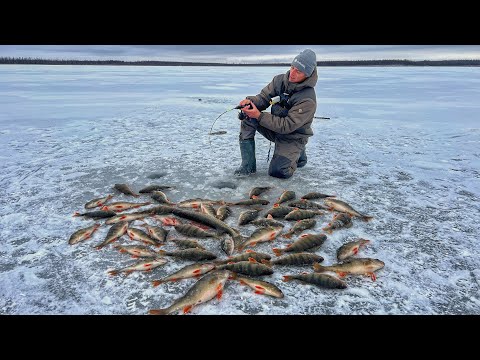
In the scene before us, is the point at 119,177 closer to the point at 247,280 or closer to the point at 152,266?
the point at 152,266

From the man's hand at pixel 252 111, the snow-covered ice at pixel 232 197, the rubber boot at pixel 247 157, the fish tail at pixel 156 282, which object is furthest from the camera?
the rubber boot at pixel 247 157

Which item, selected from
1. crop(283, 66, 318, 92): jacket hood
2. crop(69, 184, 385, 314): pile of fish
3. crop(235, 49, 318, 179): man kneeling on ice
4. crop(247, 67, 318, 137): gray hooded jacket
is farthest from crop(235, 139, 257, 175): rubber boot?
crop(283, 66, 318, 92): jacket hood

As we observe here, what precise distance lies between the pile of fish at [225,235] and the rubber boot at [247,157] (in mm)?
726

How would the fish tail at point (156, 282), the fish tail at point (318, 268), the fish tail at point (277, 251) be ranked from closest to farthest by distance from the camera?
the fish tail at point (156, 282), the fish tail at point (318, 268), the fish tail at point (277, 251)

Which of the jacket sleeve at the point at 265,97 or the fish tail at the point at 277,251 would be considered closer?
the fish tail at the point at 277,251

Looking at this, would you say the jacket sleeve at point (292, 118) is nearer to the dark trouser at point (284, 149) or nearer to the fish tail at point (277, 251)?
the dark trouser at point (284, 149)

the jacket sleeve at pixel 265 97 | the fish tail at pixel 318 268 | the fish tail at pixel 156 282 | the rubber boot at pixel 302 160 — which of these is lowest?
the fish tail at pixel 156 282

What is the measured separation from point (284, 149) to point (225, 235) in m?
2.04

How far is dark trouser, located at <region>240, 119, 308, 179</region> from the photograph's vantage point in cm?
510

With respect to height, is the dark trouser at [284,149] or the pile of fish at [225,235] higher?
the dark trouser at [284,149]

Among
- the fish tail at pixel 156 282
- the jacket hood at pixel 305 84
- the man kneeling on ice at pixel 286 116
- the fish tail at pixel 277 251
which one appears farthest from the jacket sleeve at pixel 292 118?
the fish tail at pixel 156 282

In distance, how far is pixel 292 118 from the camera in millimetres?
4809

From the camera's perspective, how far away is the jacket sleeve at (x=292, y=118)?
4.79 metres

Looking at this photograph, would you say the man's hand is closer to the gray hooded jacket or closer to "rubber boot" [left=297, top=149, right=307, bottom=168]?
the gray hooded jacket
